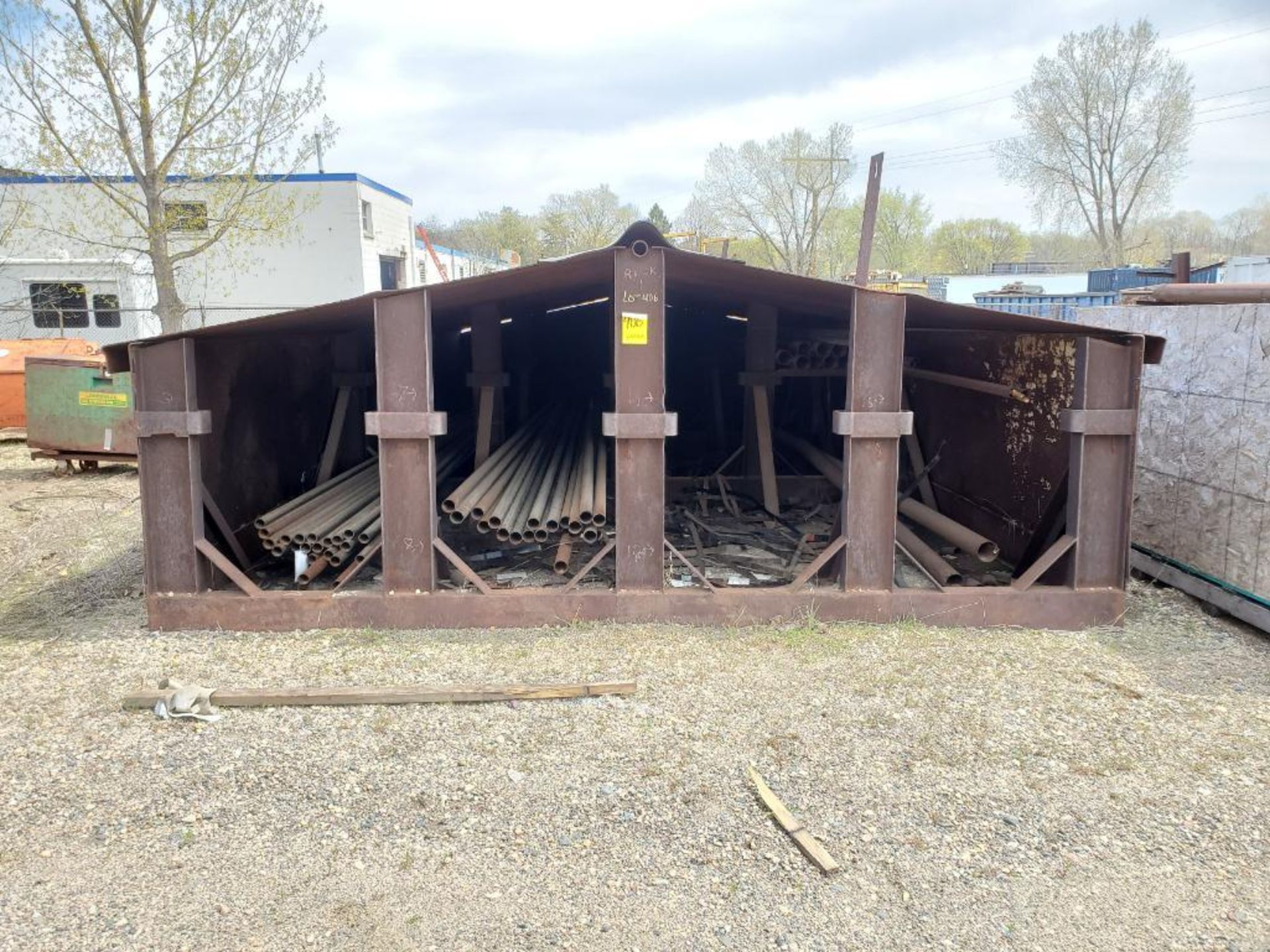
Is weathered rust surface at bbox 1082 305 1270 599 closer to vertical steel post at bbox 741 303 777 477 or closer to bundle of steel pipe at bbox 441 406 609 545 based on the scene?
vertical steel post at bbox 741 303 777 477

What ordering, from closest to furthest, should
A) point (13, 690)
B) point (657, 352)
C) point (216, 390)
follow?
point (13, 690) < point (657, 352) < point (216, 390)

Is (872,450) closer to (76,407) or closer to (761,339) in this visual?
(761,339)

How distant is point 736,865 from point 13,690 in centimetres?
409

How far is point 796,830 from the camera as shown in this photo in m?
3.58

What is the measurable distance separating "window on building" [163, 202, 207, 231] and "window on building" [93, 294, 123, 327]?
6.72m

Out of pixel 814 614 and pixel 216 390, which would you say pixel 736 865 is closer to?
pixel 814 614

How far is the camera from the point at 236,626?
229 inches

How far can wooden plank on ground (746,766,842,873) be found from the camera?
3.40m

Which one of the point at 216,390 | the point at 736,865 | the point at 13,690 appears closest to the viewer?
the point at 736,865

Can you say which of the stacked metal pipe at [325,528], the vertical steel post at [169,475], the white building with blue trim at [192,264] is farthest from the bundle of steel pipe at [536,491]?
the white building with blue trim at [192,264]

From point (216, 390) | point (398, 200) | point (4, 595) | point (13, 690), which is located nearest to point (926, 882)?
point (13, 690)

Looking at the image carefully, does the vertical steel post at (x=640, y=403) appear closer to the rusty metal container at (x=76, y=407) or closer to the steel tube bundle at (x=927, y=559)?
the steel tube bundle at (x=927, y=559)

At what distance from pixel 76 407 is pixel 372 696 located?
929 centimetres

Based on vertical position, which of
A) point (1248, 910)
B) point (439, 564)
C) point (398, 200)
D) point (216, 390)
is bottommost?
point (1248, 910)
